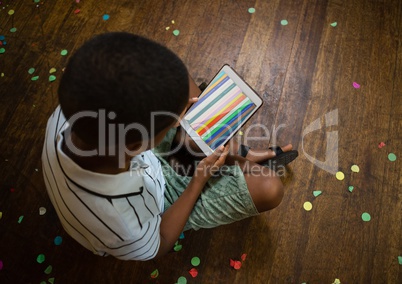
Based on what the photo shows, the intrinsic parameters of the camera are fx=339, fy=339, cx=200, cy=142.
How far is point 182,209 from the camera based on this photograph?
89 cm

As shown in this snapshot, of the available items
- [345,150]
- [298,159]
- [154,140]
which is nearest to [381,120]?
[345,150]

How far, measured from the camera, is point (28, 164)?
1287 millimetres

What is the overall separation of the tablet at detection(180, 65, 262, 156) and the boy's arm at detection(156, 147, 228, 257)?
0.12 m

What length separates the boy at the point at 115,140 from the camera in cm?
49

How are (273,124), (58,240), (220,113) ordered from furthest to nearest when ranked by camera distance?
(273,124) < (58,240) < (220,113)

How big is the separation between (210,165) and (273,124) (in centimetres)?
45

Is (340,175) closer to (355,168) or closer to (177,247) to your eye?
(355,168)

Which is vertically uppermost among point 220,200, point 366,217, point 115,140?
point 115,140

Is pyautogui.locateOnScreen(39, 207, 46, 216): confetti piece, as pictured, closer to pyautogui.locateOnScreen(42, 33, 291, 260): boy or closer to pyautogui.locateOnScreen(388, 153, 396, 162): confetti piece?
pyautogui.locateOnScreen(42, 33, 291, 260): boy

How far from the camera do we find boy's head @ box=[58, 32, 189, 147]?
0.48 metres

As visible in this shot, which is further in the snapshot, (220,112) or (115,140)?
(220,112)

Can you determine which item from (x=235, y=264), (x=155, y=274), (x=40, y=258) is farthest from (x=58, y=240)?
(x=235, y=264)

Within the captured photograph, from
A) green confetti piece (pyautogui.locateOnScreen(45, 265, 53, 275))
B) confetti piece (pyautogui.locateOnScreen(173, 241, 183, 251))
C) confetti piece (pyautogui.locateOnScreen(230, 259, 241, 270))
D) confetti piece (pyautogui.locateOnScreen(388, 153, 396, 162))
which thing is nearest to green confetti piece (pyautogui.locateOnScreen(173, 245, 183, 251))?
confetti piece (pyautogui.locateOnScreen(173, 241, 183, 251))

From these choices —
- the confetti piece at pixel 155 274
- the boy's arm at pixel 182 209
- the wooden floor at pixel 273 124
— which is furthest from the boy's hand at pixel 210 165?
the confetti piece at pixel 155 274
